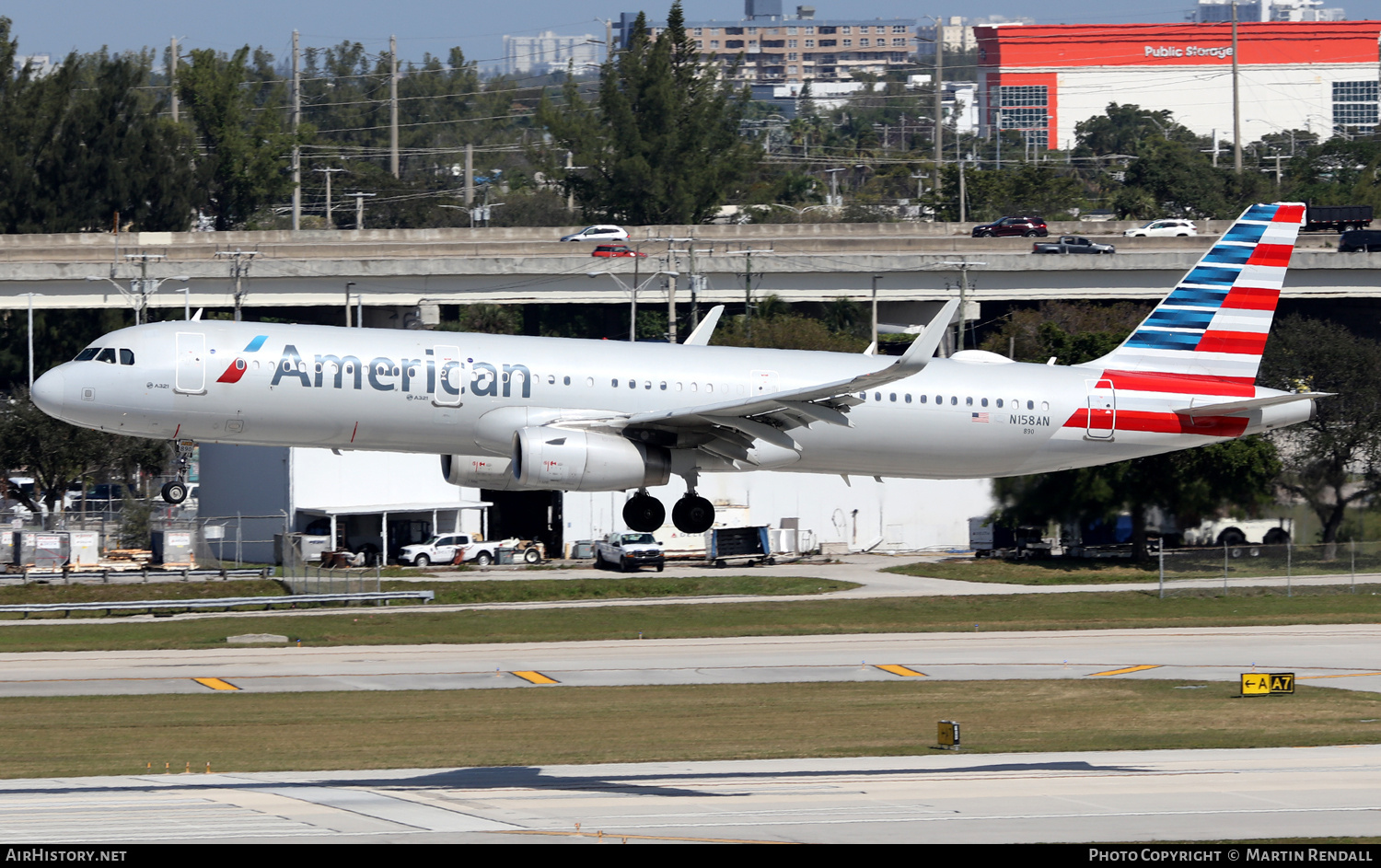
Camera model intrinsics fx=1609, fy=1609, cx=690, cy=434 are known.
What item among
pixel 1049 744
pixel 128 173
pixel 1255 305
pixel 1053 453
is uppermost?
pixel 128 173

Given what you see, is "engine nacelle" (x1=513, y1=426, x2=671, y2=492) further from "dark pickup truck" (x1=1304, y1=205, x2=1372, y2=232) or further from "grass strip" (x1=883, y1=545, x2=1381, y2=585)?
"dark pickup truck" (x1=1304, y1=205, x2=1372, y2=232)

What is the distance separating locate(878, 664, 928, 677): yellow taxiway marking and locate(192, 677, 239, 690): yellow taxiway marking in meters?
20.1

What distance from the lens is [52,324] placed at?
393 feet

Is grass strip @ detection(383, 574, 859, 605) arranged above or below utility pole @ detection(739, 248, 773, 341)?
below

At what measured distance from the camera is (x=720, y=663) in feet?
173

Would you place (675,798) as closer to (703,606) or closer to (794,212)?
(703,606)

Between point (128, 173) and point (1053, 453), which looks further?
point (128, 173)

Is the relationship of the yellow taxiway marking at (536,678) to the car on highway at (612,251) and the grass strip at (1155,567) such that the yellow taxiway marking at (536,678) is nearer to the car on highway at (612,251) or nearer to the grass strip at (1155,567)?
the grass strip at (1155,567)

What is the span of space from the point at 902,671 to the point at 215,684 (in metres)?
21.2

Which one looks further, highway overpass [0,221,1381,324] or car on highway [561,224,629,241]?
car on highway [561,224,629,241]

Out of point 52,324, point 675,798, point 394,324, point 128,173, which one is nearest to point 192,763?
point 675,798

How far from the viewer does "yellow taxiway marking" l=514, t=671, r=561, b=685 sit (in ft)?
160

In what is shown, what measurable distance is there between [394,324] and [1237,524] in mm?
62011

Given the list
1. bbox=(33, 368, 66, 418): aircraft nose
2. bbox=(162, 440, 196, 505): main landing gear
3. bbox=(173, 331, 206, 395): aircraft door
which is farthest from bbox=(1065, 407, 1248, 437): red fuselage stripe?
bbox=(33, 368, 66, 418): aircraft nose
